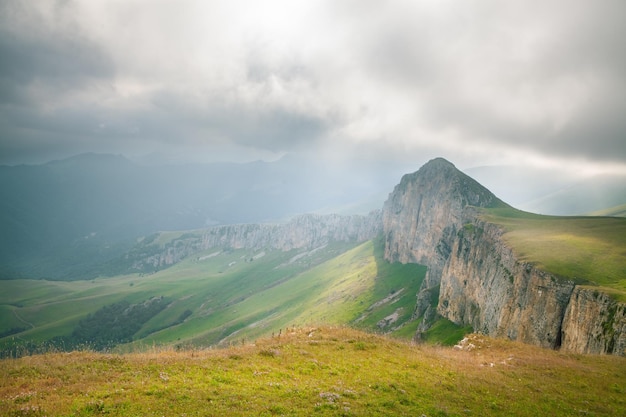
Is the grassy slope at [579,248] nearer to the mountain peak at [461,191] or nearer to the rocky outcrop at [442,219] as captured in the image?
the rocky outcrop at [442,219]

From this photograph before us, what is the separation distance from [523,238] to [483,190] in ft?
342

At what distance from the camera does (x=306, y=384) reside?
79.3ft

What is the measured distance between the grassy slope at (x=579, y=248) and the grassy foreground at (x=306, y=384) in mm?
19747

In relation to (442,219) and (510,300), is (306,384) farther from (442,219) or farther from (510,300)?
(442,219)

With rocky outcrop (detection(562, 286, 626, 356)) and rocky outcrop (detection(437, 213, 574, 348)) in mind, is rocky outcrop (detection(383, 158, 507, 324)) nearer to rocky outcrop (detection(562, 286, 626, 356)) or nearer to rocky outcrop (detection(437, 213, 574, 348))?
rocky outcrop (detection(437, 213, 574, 348))

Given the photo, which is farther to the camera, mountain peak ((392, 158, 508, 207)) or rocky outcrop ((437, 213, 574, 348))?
mountain peak ((392, 158, 508, 207))

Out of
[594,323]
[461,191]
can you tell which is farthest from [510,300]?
[461,191]

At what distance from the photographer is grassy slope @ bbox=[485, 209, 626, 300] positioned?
49.9 meters

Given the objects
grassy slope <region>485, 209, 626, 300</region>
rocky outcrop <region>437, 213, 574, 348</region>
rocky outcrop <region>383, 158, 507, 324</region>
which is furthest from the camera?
rocky outcrop <region>383, 158, 507, 324</region>

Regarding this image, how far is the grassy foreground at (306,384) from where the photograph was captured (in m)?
19.8

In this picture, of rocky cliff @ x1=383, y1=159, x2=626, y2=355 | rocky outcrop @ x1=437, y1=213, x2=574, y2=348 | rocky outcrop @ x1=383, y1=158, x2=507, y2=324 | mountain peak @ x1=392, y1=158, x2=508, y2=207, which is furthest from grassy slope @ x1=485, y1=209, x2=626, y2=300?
mountain peak @ x1=392, y1=158, x2=508, y2=207

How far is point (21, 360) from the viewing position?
1024 inches

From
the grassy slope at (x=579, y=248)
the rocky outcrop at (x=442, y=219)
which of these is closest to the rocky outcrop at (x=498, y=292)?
the grassy slope at (x=579, y=248)

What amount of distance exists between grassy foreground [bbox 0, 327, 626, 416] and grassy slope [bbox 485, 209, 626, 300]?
19.7 meters
